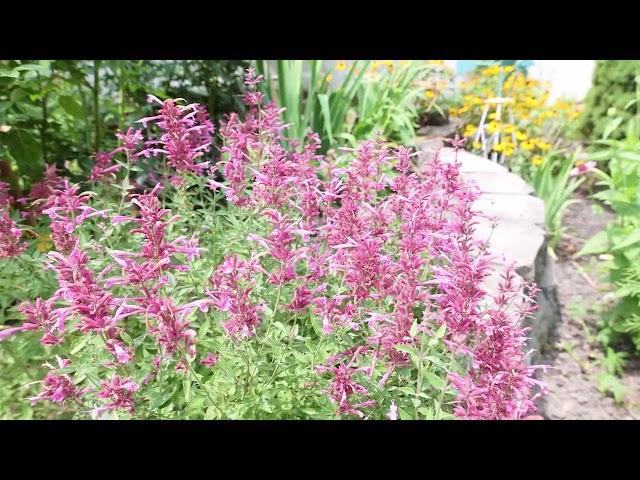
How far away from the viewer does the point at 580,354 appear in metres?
3.67

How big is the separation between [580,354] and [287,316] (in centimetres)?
245

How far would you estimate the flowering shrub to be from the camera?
1471mm

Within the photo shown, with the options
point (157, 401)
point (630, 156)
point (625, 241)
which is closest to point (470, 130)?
point (630, 156)

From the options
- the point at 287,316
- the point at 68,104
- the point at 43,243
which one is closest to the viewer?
the point at 287,316

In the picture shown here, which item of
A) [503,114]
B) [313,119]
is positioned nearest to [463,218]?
[313,119]

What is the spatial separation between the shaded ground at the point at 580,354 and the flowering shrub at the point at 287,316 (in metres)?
1.67

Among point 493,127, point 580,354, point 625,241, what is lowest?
point 580,354

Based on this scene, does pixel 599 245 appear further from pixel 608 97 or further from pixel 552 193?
pixel 608 97

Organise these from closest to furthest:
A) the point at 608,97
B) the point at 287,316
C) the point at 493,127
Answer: the point at 287,316
the point at 493,127
the point at 608,97

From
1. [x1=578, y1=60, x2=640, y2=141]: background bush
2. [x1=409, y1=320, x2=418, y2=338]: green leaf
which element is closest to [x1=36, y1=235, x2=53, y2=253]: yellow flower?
[x1=409, y1=320, x2=418, y2=338]: green leaf

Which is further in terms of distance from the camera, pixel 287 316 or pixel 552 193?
pixel 552 193

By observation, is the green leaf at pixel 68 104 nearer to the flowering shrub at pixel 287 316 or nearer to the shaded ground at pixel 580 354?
the flowering shrub at pixel 287 316

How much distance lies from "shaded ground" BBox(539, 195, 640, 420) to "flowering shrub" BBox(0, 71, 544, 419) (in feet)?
5.48

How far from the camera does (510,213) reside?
11.8 feet
